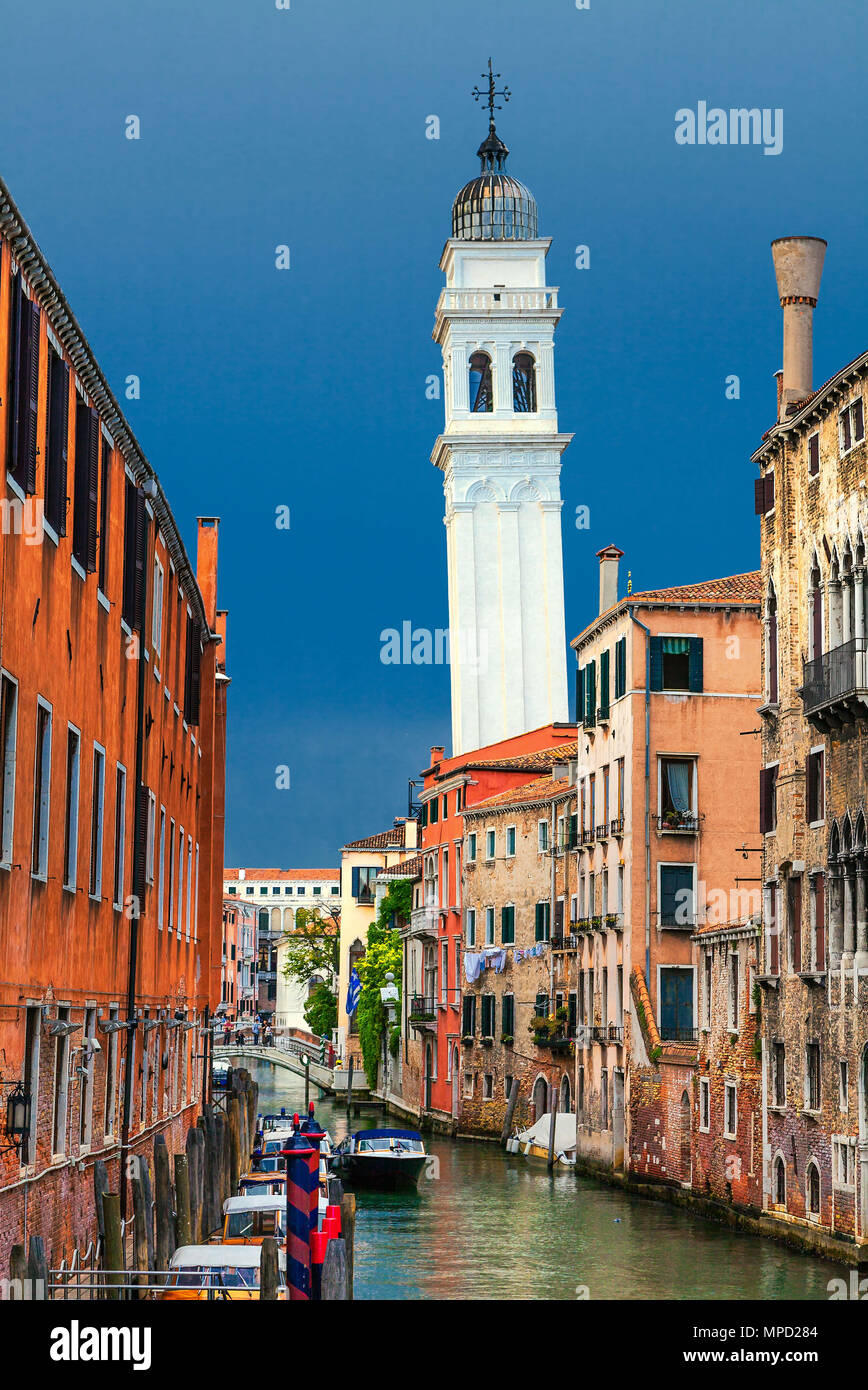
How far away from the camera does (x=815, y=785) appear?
99.2 ft

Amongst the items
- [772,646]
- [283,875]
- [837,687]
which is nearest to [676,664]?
[772,646]

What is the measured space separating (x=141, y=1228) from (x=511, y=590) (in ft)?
218

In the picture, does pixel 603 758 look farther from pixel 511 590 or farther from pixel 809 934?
pixel 511 590

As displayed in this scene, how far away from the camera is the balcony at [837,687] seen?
27391mm

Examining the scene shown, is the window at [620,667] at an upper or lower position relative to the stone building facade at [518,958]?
upper

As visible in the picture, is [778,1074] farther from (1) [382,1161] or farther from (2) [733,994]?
(1) [382,1161]

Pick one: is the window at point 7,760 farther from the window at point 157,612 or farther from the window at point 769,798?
the window at point 769,798

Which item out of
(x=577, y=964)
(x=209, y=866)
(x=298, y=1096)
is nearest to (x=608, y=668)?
(x=577, y=964)

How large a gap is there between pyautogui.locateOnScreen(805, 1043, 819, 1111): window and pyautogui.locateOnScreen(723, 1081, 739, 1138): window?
468 centimetres

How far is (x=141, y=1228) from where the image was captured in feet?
65.6

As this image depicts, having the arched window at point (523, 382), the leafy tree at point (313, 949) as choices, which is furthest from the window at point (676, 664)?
the leafy tree at point (313, 949)

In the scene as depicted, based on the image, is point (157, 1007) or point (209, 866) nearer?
point (157, 1007)

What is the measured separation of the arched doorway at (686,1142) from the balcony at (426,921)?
84.7ft

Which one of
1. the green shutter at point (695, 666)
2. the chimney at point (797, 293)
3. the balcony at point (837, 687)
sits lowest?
the balcony at point (837, 687)
